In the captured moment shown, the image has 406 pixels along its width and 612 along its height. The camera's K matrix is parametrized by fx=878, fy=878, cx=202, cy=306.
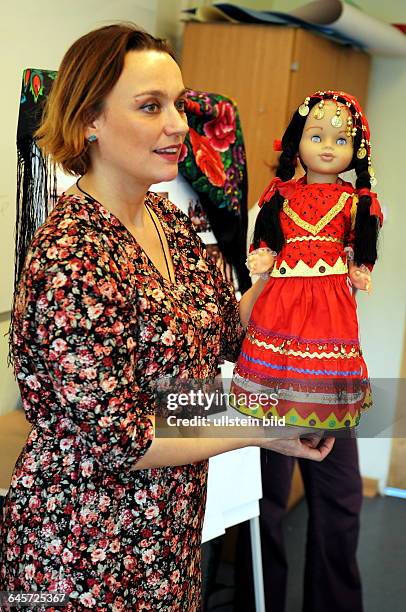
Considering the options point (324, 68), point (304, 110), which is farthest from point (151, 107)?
point (324, 68)

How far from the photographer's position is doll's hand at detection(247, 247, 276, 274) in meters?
1.39

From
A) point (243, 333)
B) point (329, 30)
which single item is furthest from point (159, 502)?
point (329, 30)

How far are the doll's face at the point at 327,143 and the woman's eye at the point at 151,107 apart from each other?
0.26m

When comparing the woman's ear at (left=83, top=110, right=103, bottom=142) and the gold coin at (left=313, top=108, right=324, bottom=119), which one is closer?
the woman's ear at (left=83, top=110, right=103, bottom=142)

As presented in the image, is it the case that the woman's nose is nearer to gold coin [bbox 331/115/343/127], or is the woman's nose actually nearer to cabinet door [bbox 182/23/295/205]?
gold coin [bbox 331/115/343/127]

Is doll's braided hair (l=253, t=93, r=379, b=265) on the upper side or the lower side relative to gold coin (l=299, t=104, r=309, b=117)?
lower

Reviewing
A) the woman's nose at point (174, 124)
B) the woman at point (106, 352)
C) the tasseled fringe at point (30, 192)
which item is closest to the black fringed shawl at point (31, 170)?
the tasseled fringe at point (30, 192)

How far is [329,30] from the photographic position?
2.96 meters

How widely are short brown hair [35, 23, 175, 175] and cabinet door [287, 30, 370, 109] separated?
1579mm

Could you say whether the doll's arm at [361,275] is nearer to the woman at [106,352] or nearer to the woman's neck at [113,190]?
the woman at [106,352]

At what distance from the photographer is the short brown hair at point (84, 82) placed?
47.4 inches

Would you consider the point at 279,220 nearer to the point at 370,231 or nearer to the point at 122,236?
the point at 370,231

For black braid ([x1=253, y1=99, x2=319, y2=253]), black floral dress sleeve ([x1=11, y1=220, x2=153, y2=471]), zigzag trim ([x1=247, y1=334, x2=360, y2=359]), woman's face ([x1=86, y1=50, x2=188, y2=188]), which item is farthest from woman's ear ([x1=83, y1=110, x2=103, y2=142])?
zigzag trim ([x1=247, y1=334, x2=360, y2=359])

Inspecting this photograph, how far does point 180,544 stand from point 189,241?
1.61 feet
